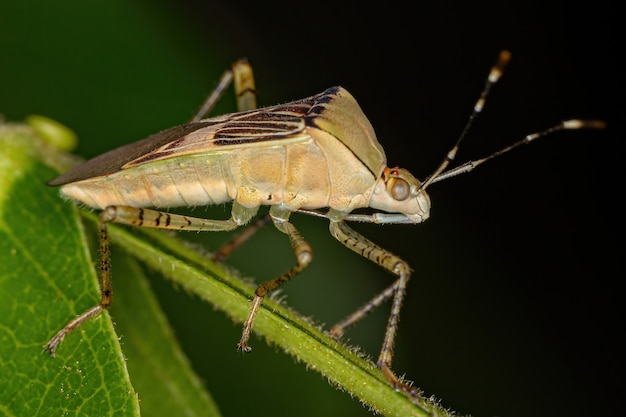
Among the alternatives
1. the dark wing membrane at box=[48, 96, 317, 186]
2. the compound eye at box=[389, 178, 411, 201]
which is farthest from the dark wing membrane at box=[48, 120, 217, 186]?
the compound eye at box=[389, 178, 411, 201]

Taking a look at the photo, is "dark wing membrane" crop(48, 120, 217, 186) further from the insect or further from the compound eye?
the compound eye

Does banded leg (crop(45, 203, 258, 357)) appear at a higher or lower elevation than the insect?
lower

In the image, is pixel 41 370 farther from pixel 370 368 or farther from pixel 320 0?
pixel 320 0

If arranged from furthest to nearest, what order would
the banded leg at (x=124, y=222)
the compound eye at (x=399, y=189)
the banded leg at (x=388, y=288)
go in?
the compound eye at (x=399, y=189)
the banded leg at (x=388, y=288)
the banded leg at (x=124, y=222)

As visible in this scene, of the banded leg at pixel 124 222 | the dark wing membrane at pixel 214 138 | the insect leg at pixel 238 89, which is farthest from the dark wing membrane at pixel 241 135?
the insect leg at pixel 238 89

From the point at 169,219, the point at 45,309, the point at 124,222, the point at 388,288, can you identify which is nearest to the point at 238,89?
the point at 169,219

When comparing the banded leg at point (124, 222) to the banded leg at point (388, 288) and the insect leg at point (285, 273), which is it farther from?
the banded leg at point (388, 288)

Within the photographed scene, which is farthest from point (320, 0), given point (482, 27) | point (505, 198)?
point (505, 198)
